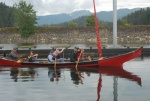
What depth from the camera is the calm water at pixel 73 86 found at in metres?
16.3

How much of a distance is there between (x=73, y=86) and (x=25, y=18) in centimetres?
5628

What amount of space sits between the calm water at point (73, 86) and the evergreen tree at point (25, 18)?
4598 cm

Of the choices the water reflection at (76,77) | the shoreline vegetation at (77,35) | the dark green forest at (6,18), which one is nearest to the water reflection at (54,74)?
the water reflection at (76,77)

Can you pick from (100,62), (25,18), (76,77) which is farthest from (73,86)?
(25,18)

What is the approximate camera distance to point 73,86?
1934cm

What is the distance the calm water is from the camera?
16.3m

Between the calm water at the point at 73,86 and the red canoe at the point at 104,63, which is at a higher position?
the red canoe at the point at 104,63

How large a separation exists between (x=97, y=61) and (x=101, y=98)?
11.1m

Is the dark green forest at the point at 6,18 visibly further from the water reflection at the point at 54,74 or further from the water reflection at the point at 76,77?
the water reflection at the point at 76,77

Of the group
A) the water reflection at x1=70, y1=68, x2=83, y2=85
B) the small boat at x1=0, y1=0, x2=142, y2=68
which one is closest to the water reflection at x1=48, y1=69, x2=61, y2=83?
the water reflection at x1=70, y1=68, x2=83, y2=85

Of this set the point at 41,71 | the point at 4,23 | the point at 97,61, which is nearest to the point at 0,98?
the point at 41,71

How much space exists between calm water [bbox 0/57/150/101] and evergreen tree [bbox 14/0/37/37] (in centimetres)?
4598

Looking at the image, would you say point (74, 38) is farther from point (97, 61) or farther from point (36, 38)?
point (97, 61)

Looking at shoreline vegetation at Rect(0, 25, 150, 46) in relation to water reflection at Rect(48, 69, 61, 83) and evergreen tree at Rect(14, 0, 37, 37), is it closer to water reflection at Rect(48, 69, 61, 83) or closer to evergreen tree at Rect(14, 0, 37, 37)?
evergreen tree at Rect(14, 0, 37, 37)
